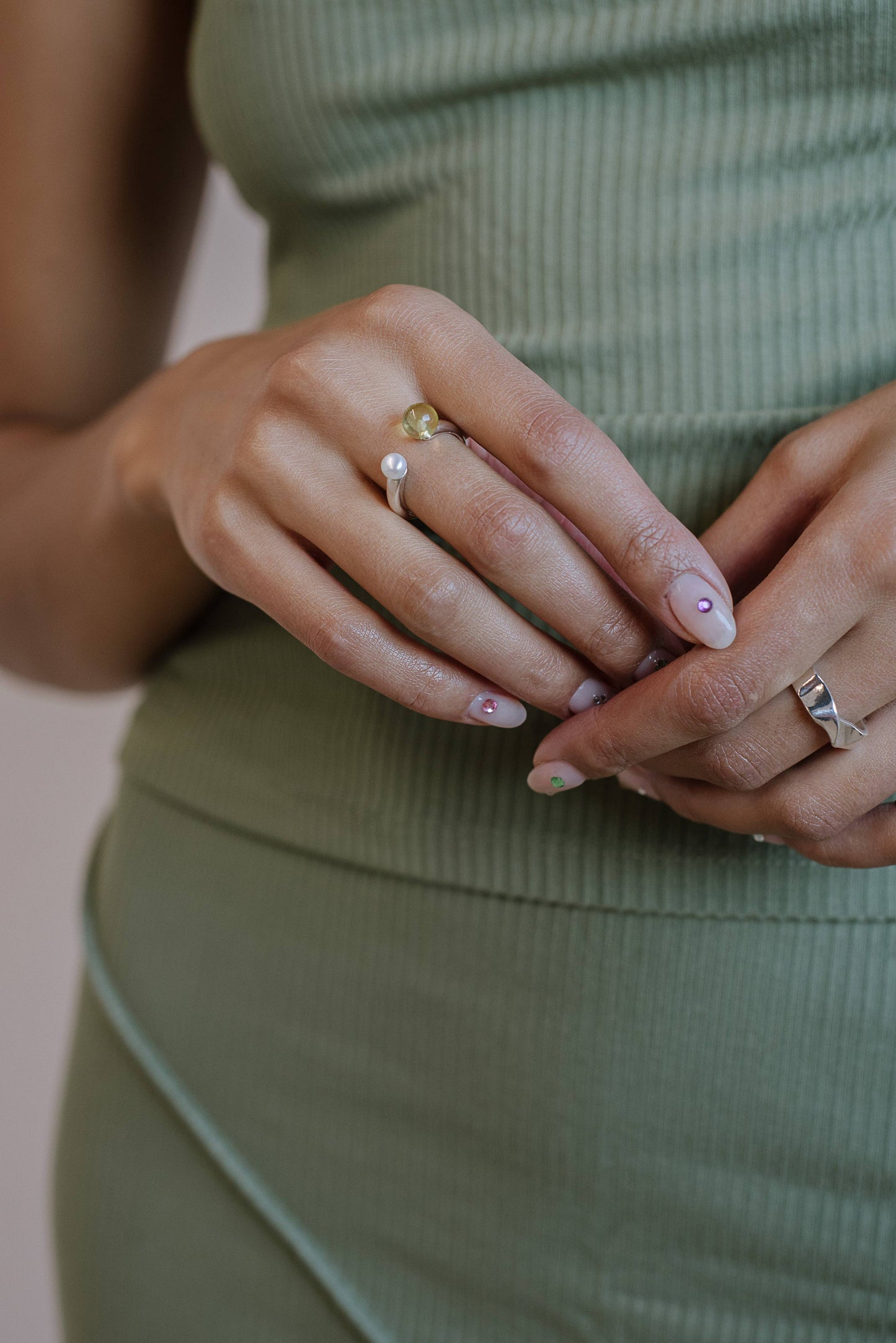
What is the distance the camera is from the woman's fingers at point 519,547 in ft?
1.25

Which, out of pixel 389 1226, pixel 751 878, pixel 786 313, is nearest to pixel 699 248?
pixel 786 313

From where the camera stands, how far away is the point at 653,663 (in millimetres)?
410

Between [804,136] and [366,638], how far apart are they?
1.05 ft

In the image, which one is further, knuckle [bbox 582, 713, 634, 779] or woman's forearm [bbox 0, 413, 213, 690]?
woman's forearm [bbox 0, 413, 213, 690]

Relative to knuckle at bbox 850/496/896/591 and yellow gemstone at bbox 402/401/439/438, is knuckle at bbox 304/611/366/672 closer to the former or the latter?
yellow gemstone at bbox 402/401/439/438

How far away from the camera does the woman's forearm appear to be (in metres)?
0.62

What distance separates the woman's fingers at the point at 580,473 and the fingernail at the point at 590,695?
0.05 metres

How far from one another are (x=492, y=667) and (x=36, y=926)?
1513mm

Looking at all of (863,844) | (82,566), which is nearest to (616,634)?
(863,844)

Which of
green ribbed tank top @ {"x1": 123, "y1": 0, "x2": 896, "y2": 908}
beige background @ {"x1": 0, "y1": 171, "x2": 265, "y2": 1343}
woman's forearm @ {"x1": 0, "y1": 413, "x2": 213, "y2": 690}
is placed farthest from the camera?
beige background @ {"x1": 0, "y1": 171, "x2": 265, "y2": 1343}

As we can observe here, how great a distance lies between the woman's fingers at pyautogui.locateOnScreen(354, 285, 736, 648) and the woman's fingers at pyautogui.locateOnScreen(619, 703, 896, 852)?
0.08 meters

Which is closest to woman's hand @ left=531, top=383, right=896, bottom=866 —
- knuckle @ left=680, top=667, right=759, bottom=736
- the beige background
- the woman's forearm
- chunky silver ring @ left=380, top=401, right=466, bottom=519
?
knuckle @ left=680, top=667, right=759, bottom=736

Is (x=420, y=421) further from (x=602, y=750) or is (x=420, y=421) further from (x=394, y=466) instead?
(x=602, y=750)

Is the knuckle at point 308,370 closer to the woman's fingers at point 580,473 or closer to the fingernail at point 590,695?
the woman's fingers at point 580,473
